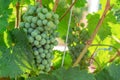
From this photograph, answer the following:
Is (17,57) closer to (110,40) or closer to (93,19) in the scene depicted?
(93,19)

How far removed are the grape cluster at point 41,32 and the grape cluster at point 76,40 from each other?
0.22 m

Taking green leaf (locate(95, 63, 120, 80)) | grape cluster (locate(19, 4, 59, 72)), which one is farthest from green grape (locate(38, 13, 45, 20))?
green leaf (locate(95, 63, 120, 80))

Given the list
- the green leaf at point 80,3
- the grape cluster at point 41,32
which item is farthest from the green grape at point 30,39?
the green leaf at point 80,3

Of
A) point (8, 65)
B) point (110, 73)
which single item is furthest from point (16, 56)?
point (110, 73)

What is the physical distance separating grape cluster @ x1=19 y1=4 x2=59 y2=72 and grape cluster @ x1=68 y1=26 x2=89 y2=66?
0.74 feet

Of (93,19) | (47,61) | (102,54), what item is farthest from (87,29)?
(47,61)

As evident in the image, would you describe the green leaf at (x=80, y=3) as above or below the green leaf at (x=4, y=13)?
below

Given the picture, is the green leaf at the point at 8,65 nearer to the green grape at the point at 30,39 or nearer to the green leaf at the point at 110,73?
the green grape at the point at 30,39

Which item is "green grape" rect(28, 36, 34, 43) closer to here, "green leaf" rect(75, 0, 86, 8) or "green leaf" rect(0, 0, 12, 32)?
"green leaf" rect(0, 0, 12, 32)

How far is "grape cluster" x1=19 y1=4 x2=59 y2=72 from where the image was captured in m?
0.90

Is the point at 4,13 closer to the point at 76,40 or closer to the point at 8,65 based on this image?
the point at 8,65

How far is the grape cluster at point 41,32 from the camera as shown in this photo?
90 cm

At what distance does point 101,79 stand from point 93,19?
0.32 meters

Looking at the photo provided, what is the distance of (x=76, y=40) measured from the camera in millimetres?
1173
